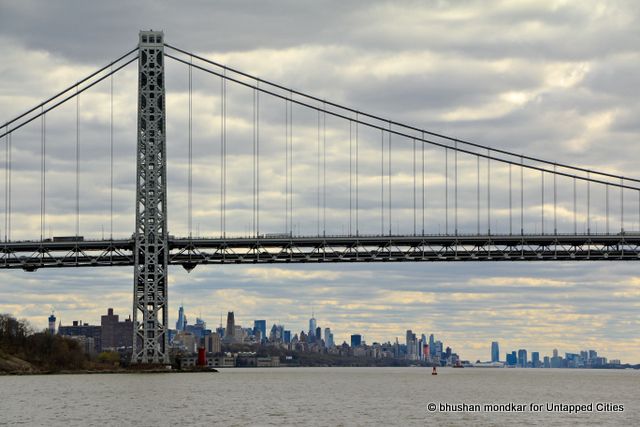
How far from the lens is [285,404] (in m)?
79.6

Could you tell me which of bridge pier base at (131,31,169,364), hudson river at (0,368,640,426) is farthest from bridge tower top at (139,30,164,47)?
hudson river at (0,368,640,426)

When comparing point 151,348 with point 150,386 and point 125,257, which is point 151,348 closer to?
point 125,257

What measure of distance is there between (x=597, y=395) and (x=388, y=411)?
99.2 feet

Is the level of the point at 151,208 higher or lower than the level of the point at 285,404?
higher

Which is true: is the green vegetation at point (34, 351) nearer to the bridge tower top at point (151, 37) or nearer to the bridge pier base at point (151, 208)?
the bridge pier base at point (151, 208)

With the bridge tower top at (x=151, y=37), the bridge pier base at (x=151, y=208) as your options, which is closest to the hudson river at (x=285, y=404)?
the bridge pier base at (x=151, y=208)

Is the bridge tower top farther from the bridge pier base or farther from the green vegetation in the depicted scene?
the green vegetation

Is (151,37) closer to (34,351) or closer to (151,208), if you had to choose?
(151,208)

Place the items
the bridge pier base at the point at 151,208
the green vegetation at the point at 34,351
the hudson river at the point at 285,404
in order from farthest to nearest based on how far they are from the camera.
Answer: the green vegetation at the point at 34,351
the bridge pier base at the point at 151,208
the hudson river at the point at 285,404

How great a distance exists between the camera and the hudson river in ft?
218

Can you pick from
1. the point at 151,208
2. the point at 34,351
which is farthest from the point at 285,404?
the point at 34,351

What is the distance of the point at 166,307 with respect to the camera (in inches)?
4469

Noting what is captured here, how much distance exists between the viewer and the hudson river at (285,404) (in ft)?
218

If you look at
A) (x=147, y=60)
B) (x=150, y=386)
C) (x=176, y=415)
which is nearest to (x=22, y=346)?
(x=147, y=60)
